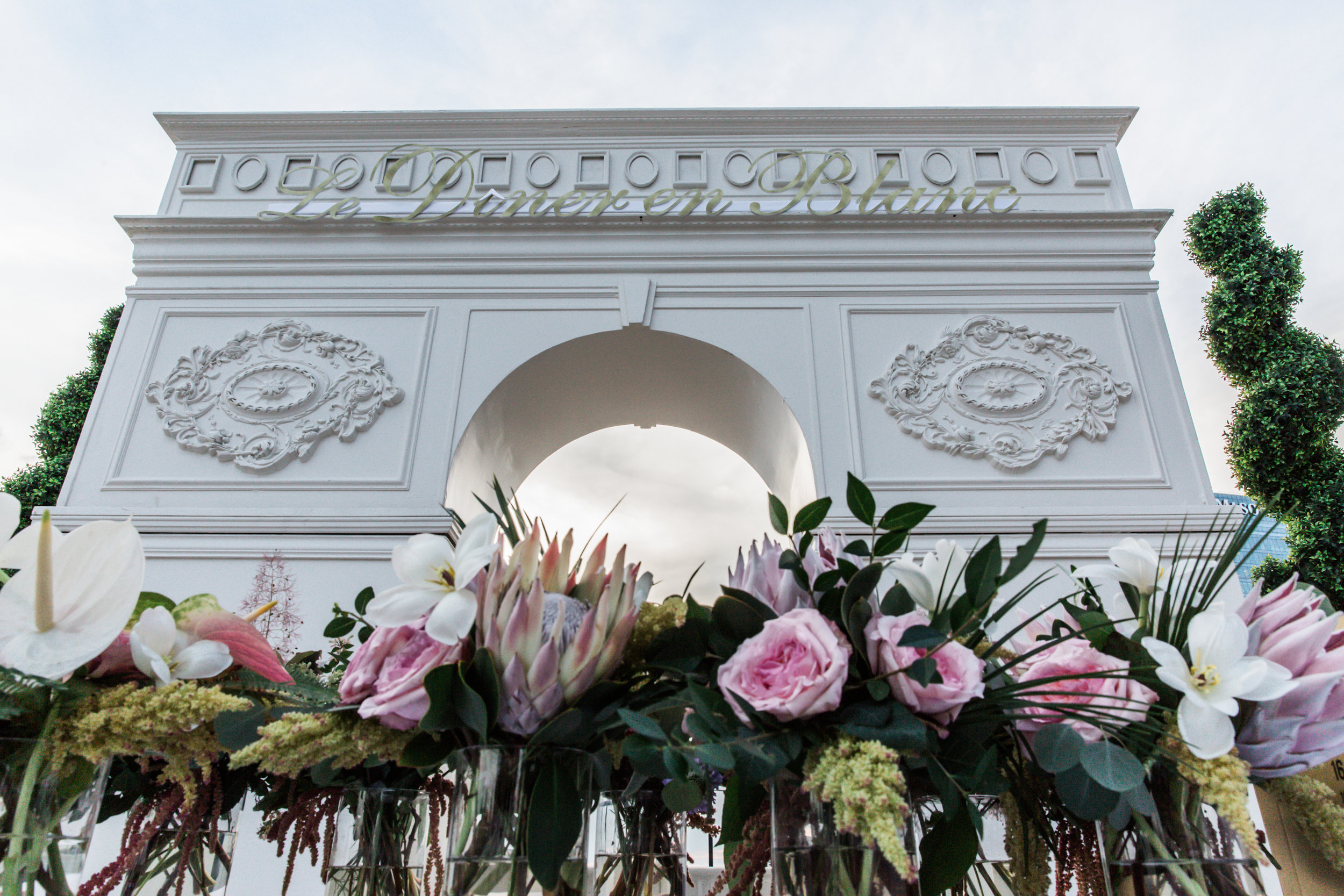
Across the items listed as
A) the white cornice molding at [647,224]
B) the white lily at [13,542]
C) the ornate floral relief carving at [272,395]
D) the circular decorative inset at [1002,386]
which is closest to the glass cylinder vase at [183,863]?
the white lily at [13,542]

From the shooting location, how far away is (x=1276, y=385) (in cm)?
558

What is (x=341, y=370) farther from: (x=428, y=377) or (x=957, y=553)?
(x=957, y=553)

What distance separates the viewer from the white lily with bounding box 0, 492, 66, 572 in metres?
0.57

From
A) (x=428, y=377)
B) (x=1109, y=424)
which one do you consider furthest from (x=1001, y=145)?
(x=428, y=377)

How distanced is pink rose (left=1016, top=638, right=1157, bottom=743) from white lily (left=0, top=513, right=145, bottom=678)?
2.14 feet

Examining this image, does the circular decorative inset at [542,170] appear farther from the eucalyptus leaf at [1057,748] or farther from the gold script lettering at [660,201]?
the eucalyptus leaf at [1057,748]

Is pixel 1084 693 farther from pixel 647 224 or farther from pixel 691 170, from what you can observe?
pixel 691 170

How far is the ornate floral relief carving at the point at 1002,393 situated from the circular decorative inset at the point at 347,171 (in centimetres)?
277

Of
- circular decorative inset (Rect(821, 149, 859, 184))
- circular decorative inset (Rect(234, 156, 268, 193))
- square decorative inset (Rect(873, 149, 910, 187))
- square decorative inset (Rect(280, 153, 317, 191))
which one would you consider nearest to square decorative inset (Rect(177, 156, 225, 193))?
circular decorative inset (Rect(234, 156, 268, 193))

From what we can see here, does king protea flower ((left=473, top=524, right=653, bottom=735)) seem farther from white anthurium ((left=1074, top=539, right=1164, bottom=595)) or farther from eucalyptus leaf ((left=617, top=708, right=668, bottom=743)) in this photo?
white anthurium ((left=1074, top=539, right=1164, bottom=595))

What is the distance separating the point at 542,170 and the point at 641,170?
1.69 ft

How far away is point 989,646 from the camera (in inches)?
26.9

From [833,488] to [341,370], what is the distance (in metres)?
2.26

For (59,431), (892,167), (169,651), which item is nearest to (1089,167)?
(892,167)
